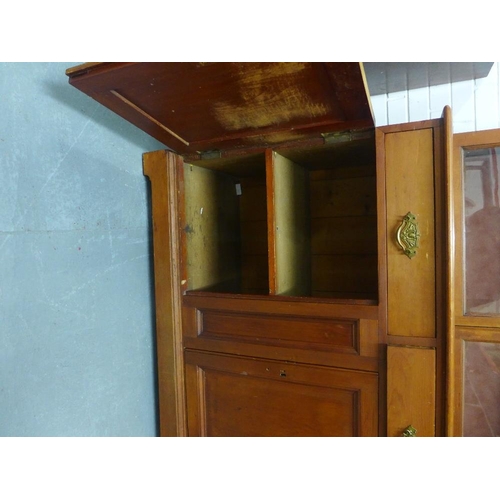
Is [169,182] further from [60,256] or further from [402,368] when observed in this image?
[402,368]

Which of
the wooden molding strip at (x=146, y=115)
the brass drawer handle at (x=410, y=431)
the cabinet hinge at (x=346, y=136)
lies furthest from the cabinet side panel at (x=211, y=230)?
the brass drawer handle at (x=410, y=431)

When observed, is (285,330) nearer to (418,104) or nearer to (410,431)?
(410,431)

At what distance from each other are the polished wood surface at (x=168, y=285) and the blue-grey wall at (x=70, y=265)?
0.05m

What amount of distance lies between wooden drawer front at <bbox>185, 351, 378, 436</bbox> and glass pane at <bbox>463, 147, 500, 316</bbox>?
11.5 inches

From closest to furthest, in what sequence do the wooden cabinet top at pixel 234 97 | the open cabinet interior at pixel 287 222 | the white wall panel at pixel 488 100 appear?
the wooden cabinet top at pixel 234 97 < the open cabinet interior at pixel 287 222 < the white wall panel at pixel 488 100

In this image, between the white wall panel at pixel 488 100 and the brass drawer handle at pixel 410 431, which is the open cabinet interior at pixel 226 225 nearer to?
the brass drawer handle at pixel 410 431

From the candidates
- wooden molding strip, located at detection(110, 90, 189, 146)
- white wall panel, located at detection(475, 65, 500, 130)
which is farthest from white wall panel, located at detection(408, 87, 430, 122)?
wooden molding strip, located at detection(110, 90, 189, 146)

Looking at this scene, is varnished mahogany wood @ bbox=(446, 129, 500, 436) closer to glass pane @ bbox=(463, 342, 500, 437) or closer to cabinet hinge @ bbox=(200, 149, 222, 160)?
glass pane @ bbox=(463, 342, 500, 437)

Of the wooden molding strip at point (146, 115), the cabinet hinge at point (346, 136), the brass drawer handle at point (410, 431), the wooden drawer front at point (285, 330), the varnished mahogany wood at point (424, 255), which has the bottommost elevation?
the brass drawer handle at point (410, 431)

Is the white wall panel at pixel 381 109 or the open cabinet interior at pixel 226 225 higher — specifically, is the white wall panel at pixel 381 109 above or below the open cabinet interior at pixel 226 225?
above

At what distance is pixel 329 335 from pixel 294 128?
1.70 feet

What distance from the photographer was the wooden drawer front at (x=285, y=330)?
81 cm

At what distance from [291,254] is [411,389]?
0.47 m
